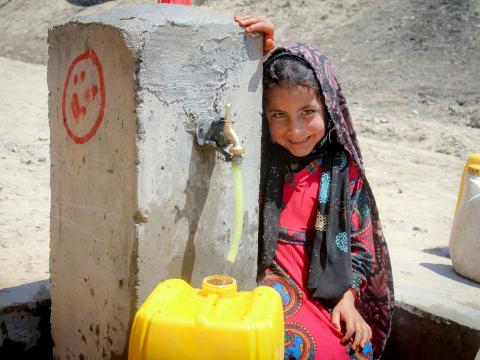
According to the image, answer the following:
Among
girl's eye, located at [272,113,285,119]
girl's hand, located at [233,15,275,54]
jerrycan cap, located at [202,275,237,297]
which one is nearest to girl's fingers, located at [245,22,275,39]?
girl's hand, located at [233,15,275,54]

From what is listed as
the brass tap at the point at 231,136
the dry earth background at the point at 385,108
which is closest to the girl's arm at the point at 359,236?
the brass tap at the point at 231,136

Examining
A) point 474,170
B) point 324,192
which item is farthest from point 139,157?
point 474,170

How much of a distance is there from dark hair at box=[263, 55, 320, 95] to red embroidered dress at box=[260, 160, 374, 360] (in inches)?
13.9

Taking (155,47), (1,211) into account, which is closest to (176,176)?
(155,47)

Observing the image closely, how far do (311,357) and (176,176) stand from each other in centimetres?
82

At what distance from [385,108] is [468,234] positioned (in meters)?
7.47

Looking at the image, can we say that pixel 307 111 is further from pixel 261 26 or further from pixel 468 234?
pixel 468 234

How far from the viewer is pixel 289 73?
1853 millimetres

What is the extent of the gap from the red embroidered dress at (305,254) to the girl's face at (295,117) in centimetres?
Result: 16

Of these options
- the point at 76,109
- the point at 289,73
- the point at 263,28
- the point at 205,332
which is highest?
the point at 263,28

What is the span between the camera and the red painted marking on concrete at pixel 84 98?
1.61m

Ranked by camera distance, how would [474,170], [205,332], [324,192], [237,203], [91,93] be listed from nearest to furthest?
[205,332] → [237,203] → [91,93] → [324,192] → [474,170]

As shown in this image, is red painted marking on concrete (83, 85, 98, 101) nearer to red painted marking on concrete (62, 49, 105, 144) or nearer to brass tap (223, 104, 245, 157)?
red painted marking on concrete (62, 49, 105, 144)

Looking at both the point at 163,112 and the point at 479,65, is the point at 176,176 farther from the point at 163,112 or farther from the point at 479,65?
the point at 479,65
